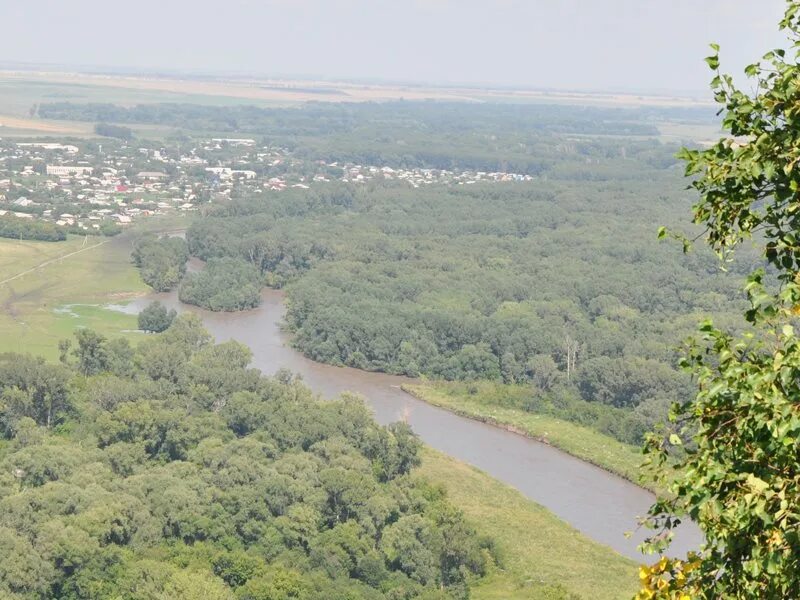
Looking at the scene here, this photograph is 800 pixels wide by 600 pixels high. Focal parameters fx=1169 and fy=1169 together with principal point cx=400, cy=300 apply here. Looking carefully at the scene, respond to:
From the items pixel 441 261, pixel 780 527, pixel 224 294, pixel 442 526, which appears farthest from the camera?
pixel 441 261

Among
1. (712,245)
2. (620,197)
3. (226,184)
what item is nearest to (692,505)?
(712,245)

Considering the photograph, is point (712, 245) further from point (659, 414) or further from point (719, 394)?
point (659, 414)

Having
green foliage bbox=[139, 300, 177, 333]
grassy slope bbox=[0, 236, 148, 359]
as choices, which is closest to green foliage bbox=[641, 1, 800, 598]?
grassy slope bbox=[0, 236, 148, 359]

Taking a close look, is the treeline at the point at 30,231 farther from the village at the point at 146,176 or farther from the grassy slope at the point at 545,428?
the grassy slope at the point at 545,428

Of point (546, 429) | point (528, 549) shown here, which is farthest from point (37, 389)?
point (546, 429)

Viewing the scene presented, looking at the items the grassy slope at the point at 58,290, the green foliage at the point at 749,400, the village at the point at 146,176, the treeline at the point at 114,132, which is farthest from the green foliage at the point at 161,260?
the treeline at the point at 114,132
